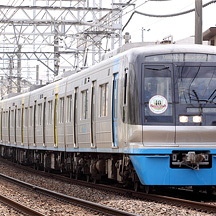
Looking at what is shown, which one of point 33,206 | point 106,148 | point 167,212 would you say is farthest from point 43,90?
point 167,212

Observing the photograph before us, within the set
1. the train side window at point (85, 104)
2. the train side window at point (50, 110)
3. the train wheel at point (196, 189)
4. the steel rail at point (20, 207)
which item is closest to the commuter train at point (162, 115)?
the train wheel at point (196, 189)

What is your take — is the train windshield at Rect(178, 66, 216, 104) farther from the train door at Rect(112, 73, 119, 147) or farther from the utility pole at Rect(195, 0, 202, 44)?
the utility pole at Rect(195, 0, 202, 44)

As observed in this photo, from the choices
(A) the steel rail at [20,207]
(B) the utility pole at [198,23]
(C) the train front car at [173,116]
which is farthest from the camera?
(B) the utility pole at [198,23]

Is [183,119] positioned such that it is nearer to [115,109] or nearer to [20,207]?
[115,109]

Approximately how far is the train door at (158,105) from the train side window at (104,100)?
83.7 inches

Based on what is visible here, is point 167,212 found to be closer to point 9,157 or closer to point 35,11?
point 35,11

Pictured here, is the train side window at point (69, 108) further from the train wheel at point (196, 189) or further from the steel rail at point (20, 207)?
the train wheel at point (196, 189)

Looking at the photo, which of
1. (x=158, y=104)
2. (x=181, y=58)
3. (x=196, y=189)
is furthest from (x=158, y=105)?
(x=196, y=189)

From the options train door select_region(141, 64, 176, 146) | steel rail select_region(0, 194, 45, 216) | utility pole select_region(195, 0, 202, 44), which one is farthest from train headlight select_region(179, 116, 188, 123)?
utility pole select_region(195, 0, 202, 44)

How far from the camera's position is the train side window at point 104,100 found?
13555mm

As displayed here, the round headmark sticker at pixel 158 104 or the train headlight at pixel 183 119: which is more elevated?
the round headmark sticker at pixel 158 104

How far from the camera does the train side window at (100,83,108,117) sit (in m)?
13.6

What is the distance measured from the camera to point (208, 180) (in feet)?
36.9

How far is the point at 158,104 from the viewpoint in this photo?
11.4m
